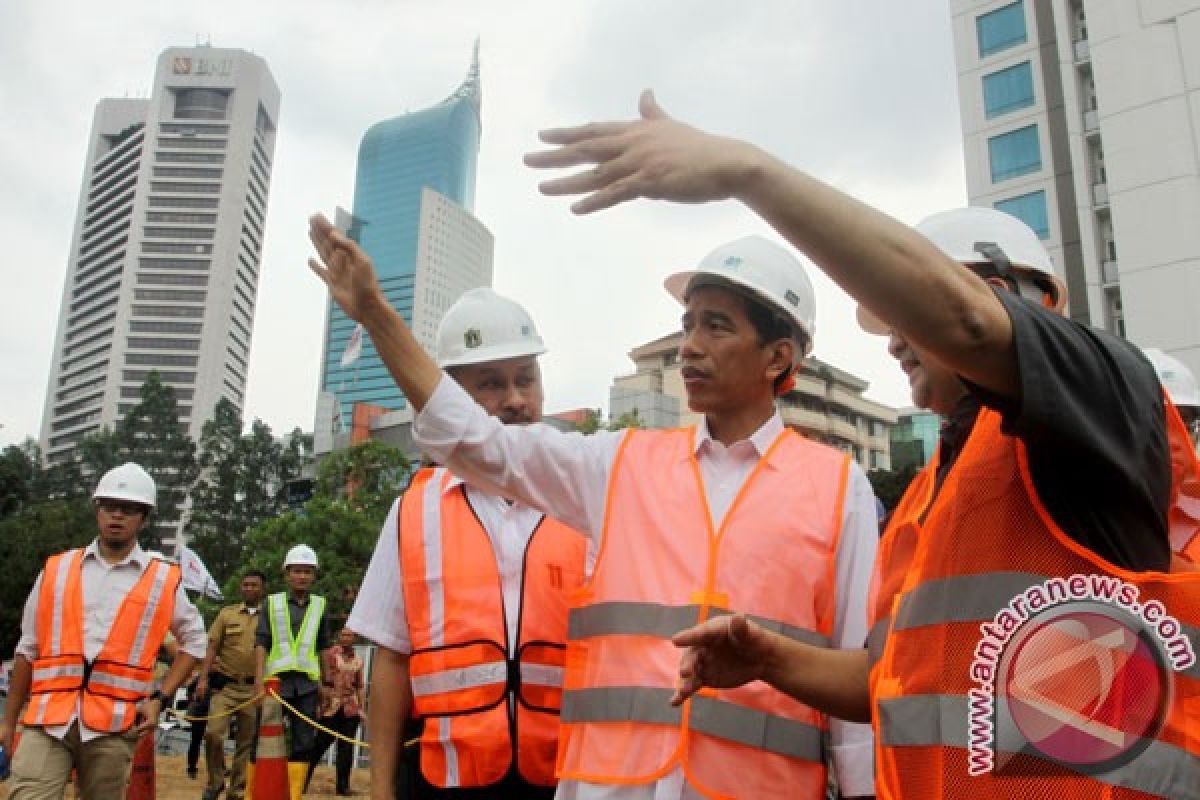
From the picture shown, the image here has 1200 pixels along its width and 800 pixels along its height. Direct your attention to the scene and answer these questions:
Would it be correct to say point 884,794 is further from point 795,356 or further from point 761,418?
point 795,356

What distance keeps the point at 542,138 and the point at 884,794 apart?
1.27 m

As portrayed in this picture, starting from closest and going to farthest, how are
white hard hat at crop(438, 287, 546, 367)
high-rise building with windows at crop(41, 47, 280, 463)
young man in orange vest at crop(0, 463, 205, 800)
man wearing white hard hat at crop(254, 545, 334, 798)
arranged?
white hard hat at crop(438, 287, 546, 367) < young man in orange vest at crop(0, 463, 205, 800) < man wearing white hard hat at crop(254, 545, 334, 798) < high-rise building with windows at crop(41, 47, 280, 463)

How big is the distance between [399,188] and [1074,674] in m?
167

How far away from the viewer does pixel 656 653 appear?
2.36 m

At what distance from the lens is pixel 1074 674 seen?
151cm

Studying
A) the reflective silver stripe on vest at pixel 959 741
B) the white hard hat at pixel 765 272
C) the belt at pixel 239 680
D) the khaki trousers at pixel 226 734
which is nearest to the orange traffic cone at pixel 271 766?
the khaki trousers at pixel 226 734

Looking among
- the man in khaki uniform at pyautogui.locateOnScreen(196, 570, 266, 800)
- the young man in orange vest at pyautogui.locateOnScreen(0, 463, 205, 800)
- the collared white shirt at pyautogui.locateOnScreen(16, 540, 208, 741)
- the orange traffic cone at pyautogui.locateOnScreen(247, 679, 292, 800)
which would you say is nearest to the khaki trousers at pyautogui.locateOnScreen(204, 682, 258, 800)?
the man in khaki uniform at pyautogui.locateOnScreen(196, 570, 266, 800)

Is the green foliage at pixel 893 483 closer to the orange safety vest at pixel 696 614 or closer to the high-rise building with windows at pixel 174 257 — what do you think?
the orange safety vest at pixel 696 614

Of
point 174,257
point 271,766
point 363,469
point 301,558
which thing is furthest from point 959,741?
point 174,257

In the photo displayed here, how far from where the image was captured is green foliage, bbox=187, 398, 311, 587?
60406 millimetres

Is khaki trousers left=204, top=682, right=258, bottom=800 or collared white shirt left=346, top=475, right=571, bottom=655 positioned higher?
collared white shirt left=346, top=475, right=571, bottom=655

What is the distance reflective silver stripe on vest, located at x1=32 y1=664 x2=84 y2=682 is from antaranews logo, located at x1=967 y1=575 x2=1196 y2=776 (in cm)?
547

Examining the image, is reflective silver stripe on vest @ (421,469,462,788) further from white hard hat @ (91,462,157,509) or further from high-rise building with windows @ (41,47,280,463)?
high-rise building with windows @ (41,47,280,463)

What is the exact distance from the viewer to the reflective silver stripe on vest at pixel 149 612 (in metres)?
5.86
